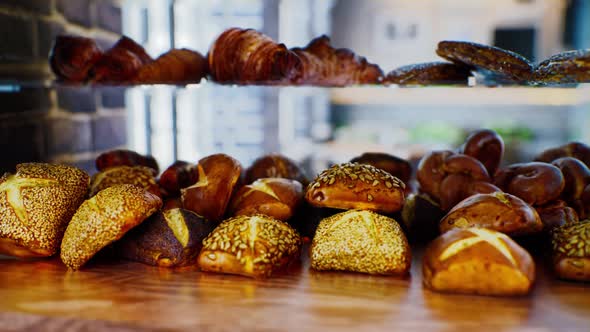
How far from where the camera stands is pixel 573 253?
869mm

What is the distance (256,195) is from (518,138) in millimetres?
4779

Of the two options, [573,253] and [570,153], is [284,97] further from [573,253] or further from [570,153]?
[573,253]

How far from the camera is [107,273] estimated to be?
3.08 ft

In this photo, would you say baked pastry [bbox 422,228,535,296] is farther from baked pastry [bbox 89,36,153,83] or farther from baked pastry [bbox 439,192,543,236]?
baked pastry [bbox 89,36,153,83]

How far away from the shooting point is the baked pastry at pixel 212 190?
105cm

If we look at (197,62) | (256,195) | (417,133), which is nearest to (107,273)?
(256,195)

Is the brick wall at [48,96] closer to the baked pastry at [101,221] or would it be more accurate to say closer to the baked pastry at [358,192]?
the baked pastry at [101,221]

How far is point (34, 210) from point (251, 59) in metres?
0.58

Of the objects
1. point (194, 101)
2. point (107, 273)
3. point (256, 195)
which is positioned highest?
point (194, 101)

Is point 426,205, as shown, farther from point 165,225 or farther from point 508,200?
point 165,225

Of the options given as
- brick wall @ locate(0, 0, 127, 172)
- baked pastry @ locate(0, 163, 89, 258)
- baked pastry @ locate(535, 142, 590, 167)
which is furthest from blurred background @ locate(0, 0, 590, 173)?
baked pastry @ locate(0, 163, 89, 258)

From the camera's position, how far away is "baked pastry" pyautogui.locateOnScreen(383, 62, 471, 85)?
1229mm

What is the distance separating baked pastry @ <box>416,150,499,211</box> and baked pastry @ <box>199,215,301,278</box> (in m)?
0.41

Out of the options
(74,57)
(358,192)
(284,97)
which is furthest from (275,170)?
(284,97)
